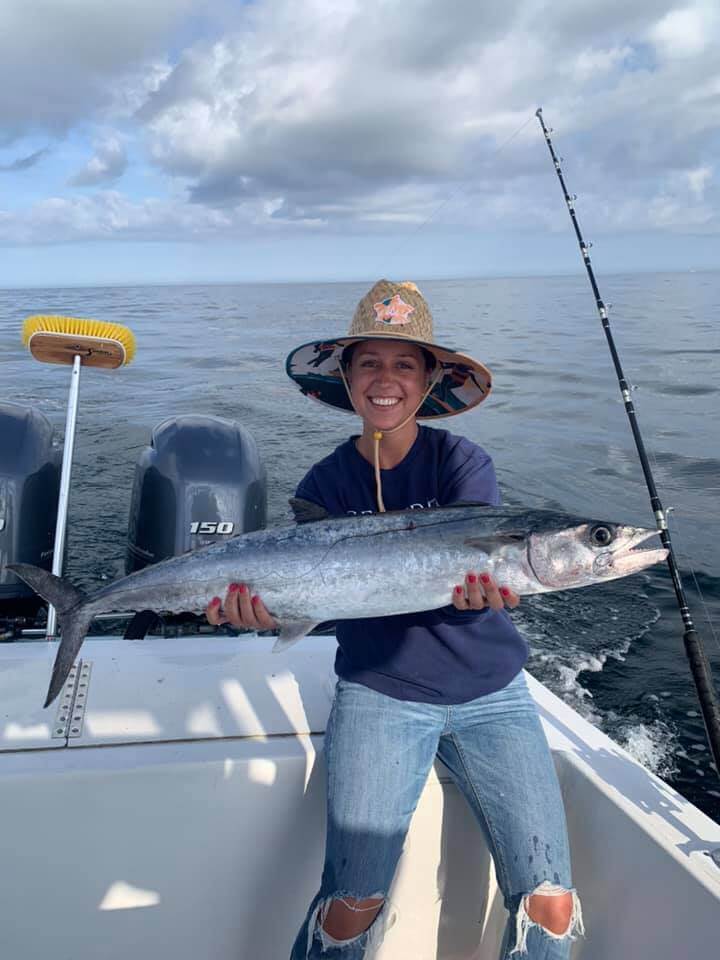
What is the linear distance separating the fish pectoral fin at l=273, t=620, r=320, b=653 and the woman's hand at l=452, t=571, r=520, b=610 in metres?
0.59

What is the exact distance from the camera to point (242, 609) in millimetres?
2590

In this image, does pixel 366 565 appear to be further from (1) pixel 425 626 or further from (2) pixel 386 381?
(2) pixel 386 381

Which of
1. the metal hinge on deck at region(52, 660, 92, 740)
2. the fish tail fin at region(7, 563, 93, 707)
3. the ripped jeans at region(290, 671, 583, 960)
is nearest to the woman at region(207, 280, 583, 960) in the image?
the ripped jeans at region(290, 671, 583, 960)

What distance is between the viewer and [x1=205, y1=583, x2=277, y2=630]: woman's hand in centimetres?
259

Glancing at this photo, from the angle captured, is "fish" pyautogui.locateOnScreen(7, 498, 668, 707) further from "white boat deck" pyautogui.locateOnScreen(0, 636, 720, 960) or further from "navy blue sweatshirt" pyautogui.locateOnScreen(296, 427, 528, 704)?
"white boat deck" pyautogui.locateOnScreen(0, 636, 720, 960)

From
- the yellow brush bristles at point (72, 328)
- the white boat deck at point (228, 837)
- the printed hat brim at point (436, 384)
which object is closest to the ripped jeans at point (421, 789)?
the white boat deck at point (228, 837)

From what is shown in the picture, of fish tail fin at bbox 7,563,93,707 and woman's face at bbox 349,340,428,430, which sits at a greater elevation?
woman's face at bbox 349,340,428,430

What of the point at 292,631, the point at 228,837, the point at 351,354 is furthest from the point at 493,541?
the point at 228,837

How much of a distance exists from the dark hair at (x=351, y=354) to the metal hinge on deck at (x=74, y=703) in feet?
5.75

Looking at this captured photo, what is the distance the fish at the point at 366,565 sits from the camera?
234 centimetres

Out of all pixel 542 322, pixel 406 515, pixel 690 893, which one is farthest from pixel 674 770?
pixel 542 322

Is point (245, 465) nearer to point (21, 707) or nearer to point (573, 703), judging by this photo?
point (21, 707)

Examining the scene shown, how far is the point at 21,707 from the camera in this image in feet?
8.43

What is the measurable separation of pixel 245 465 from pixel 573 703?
9.24 ft
